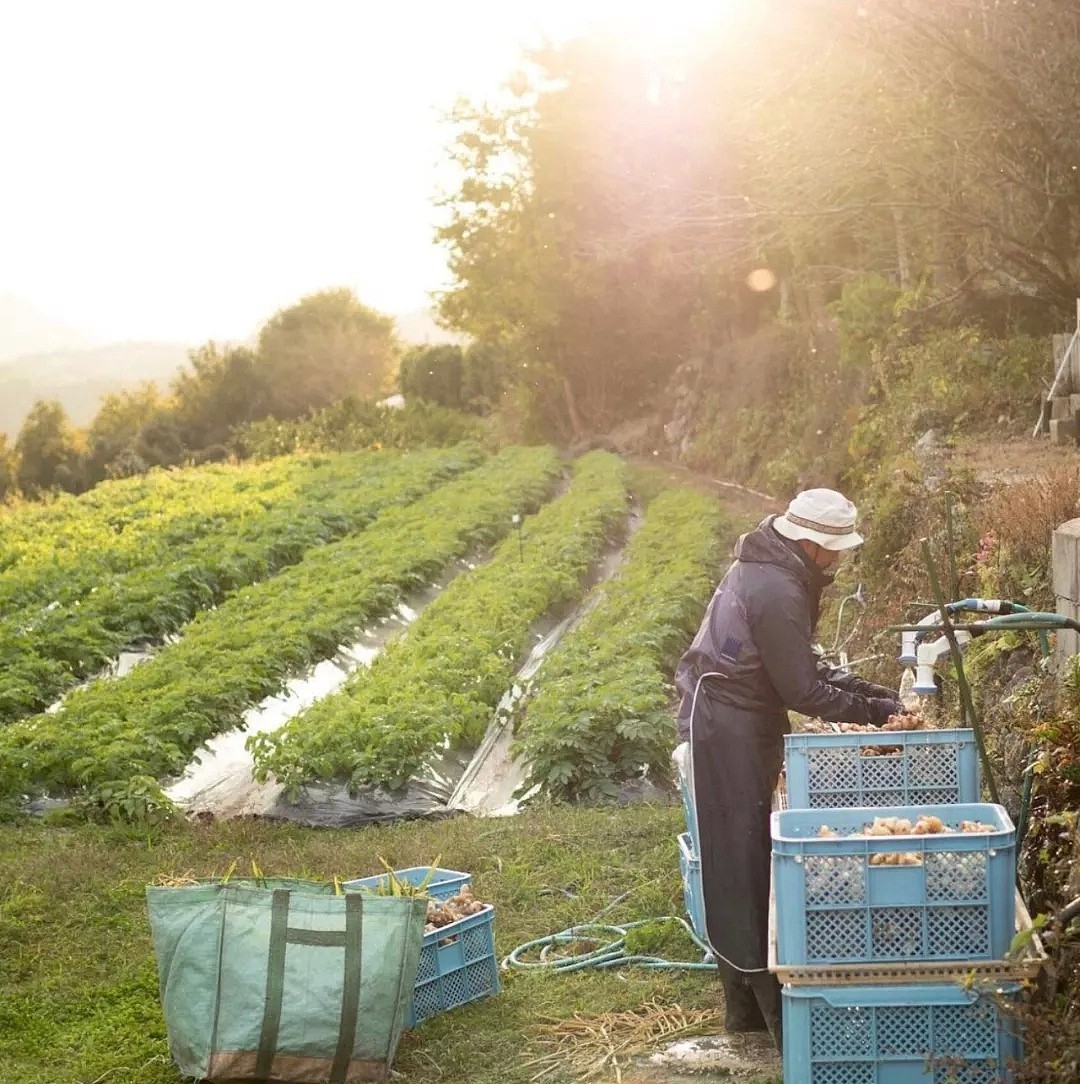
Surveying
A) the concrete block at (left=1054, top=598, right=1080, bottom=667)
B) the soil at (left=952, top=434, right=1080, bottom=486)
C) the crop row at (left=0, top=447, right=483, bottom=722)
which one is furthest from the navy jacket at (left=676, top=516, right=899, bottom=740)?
the crop row at (left=0, top=447, right=483, bottom=722)

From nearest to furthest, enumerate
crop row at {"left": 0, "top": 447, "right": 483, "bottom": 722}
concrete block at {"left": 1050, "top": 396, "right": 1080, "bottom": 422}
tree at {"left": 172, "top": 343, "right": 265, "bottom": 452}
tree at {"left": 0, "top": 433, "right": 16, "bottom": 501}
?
crop row at {"left": 0, "top": 447, "right": 483, "bottom": 722}
concrete block at {"left": 1050, "top": 396, "right": 1080, "bottom": 422}
tree at {"left": 172, "top": 343, "right": 265, "bottom": 452}
tree at {"left": 0, "top": 433, "right": 16, "bottom": 501}

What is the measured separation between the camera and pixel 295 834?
9.29 metres

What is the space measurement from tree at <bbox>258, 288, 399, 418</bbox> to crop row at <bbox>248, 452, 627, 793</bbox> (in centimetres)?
4522

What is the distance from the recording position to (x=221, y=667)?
12477mm

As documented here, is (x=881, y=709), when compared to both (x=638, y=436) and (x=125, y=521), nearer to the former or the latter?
(x=125, y=521)

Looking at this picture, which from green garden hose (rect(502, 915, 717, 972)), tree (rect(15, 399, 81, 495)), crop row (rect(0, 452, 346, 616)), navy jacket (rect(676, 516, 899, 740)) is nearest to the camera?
navy jacket (rect(676, 516, 899, 740))

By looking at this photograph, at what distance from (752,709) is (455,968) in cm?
164

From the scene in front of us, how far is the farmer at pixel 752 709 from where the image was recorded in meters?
5.30

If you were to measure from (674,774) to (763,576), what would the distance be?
5031 millimetres

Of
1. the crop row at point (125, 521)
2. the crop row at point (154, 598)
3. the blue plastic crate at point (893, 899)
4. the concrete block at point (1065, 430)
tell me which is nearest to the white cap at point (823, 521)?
the blue plastic crate at point (893, 899)

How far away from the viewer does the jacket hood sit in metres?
5.37

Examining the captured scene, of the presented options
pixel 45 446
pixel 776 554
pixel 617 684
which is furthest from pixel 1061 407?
pixel 45 446

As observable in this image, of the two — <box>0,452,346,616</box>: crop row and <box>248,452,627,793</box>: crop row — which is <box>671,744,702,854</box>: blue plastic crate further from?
<box>0,452,346,616</box>: crop row

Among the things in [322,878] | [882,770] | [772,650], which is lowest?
[322,878]
